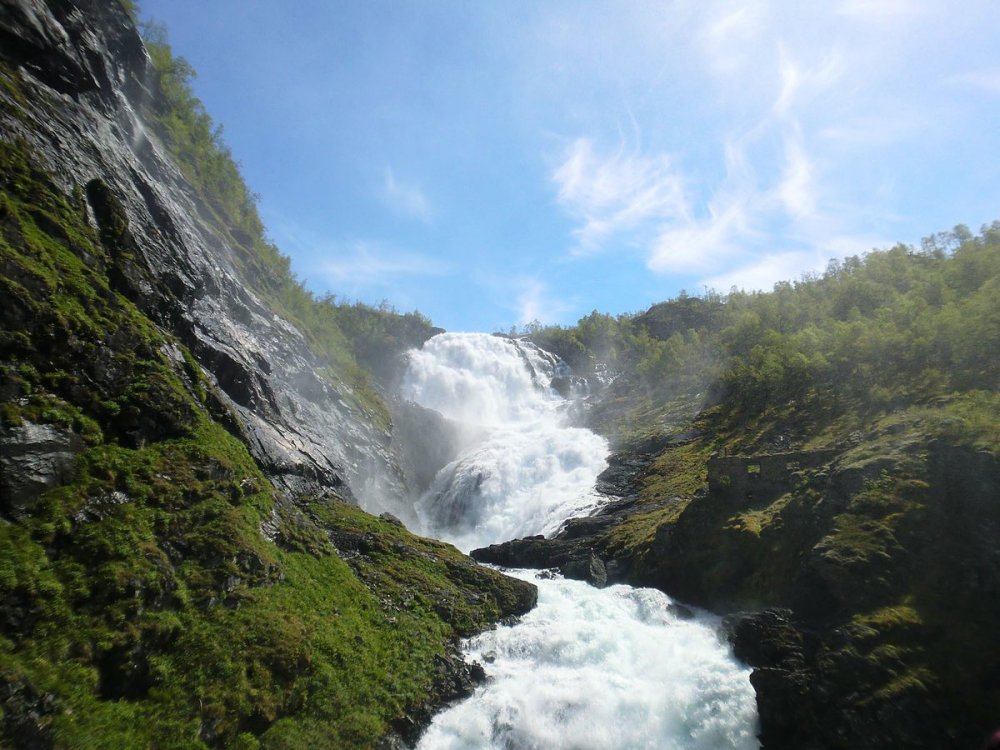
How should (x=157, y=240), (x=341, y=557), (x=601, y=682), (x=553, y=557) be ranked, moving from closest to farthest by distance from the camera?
(x=601, y=682) → (x=341, y=557) → (x=157, y=240) → (x=553, y=557)

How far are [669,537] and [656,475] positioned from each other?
682 inches

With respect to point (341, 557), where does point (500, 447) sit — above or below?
above

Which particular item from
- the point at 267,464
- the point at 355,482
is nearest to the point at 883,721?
the point at 267,464

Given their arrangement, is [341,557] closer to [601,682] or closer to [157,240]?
[601,682]

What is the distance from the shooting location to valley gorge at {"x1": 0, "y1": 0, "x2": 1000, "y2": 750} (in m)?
11.2

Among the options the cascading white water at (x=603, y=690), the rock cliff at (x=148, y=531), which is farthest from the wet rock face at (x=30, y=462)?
the cascading white water at (x=603, y=690)

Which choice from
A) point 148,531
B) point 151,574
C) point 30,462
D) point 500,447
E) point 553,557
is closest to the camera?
point 30,462

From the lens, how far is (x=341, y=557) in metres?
21.1

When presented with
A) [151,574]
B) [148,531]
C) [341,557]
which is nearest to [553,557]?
[341,557]

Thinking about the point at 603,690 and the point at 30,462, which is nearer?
the point at 30,462

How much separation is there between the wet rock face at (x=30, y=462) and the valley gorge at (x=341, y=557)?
6 cm

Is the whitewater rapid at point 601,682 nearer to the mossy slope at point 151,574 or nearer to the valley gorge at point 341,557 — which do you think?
the valley gorge at point 341,557

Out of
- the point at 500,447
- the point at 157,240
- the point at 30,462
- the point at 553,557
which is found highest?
the point at 157,240

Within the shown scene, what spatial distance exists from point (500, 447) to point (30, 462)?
48653 mm
